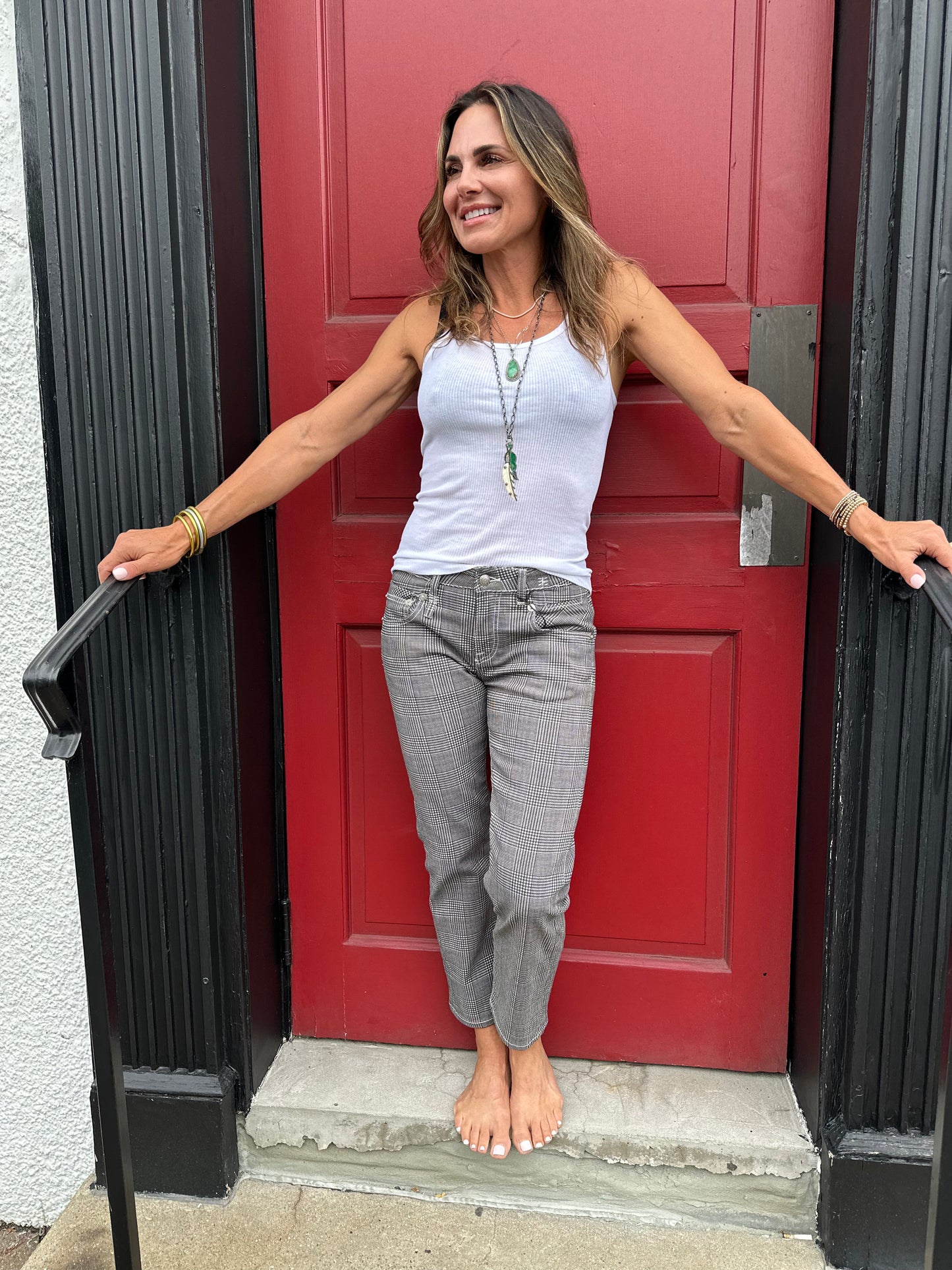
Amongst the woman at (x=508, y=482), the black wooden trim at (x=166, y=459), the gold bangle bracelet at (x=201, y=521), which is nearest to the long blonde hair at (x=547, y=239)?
the woman at (x=508, y=482)

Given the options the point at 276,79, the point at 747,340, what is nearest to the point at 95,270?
the point at 276,79

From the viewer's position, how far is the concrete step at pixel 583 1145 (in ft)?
5.62

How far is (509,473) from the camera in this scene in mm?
1546

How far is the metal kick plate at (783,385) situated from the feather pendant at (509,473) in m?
0.50

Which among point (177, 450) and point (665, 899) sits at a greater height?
point (177, 450)

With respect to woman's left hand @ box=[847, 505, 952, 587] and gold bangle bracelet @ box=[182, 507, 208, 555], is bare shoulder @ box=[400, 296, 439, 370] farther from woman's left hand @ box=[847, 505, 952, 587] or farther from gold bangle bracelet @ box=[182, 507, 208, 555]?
woman's left hand @ box=[847, 505, 952, 587]

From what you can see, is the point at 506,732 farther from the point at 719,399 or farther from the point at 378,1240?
the point at 378,1240

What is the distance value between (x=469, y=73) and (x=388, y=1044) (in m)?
2.06

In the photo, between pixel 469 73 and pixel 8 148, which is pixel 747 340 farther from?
pixel 8 148

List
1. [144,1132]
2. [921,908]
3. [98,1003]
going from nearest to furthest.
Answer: [98,1003]
[921,908]
[144,1132]

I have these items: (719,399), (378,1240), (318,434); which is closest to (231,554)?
(318,434)

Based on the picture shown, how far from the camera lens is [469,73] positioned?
1.71m

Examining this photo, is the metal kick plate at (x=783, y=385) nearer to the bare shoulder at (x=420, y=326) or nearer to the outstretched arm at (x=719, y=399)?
the outstretched arm at (x=719, y=399)

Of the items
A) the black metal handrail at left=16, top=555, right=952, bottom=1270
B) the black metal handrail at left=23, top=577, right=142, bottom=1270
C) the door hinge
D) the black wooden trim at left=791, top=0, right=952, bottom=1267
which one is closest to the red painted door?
the door hinge
